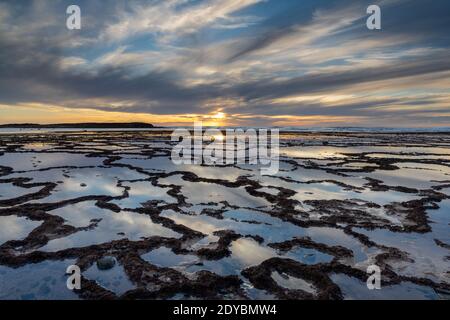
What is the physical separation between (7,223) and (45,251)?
2.06 meters

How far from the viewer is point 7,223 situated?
6.51 metres

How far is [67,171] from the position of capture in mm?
13195

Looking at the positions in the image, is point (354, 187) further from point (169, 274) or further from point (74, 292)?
point (74, 292)

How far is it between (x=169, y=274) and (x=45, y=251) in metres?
2.23

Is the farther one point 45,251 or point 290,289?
point 45,251

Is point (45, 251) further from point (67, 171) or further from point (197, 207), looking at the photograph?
point (67, 171)

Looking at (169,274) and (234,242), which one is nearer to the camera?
(169,274)

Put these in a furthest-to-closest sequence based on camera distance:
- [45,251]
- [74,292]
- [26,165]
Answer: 1. [26,165]
2. [45,251]
3. [74,292]
